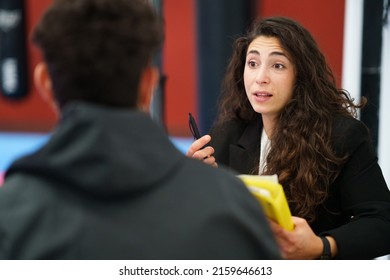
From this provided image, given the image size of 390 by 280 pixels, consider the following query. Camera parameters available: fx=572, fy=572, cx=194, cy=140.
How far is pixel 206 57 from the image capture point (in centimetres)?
369

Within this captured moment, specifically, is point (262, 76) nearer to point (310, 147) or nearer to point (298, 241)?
point (310, 147)

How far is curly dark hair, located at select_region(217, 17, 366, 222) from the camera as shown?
1.31 meters

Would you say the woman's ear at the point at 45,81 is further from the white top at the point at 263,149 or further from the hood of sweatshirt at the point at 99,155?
the white top at the point at 263,149

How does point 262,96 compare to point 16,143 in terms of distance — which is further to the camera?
point 16,143

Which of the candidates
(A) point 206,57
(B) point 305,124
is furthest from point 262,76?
(A) point 206,57

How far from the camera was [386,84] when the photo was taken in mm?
1721

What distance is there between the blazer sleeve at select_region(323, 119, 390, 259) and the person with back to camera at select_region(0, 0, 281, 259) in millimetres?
603

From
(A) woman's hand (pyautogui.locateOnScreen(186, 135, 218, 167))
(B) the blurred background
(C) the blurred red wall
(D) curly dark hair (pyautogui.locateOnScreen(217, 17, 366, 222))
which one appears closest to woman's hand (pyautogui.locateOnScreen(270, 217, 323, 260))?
Result: (D) curly dark hair (pyautogui.locateOnScreen(217, 17, 366, 222))

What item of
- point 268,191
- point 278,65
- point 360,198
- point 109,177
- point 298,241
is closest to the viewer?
point 109,177

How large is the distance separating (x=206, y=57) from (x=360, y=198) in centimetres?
252

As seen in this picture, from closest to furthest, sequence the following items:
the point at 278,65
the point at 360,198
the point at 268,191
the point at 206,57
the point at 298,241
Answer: the point at 268,191 → the point at 298,241 → the point at 360,198 → the point at 278,65 → the point at 206,57

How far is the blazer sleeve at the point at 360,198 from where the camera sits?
1217 mm

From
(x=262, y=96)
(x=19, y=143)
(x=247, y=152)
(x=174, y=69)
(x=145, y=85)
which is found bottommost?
(x=19, y=143)
